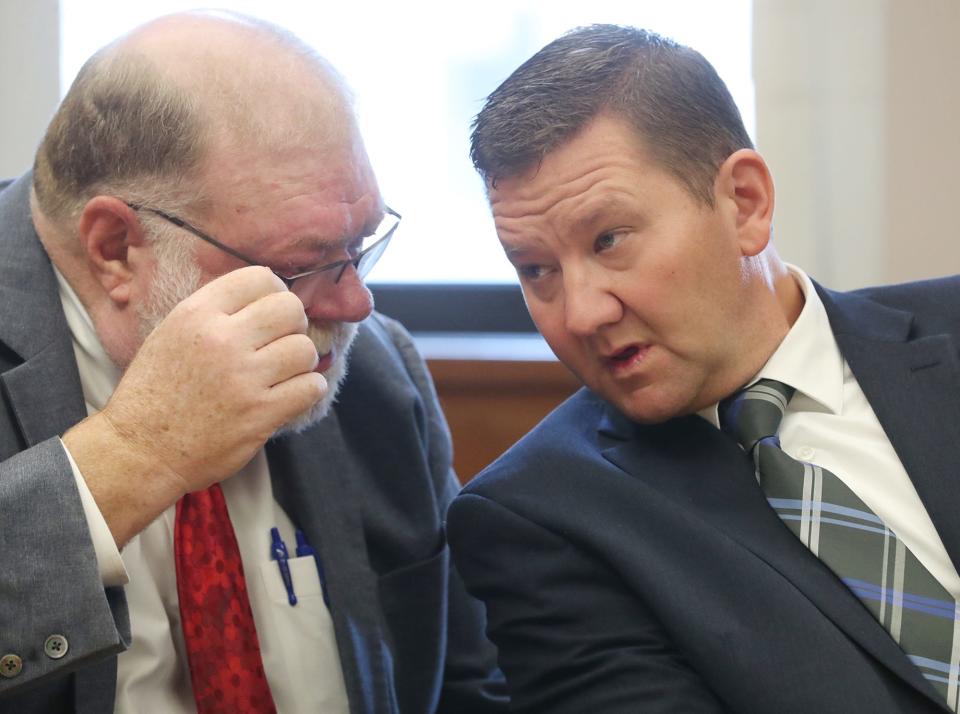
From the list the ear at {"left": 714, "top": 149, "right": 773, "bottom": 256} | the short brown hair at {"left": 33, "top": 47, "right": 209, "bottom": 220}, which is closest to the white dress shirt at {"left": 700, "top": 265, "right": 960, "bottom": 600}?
the ear at {"left": 714, "top": 149, "right": 773, "bottom": 256}

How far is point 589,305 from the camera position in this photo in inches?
56.2

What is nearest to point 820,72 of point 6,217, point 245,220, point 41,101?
point 245,220

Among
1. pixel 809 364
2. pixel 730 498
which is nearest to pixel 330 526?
pixel 730 498

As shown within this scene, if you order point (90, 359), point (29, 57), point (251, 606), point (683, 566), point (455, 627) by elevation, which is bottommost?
point (455, 627)

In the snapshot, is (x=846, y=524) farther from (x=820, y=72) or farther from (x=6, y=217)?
(x=6, y=217)

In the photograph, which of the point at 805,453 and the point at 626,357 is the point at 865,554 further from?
the point at 626,357

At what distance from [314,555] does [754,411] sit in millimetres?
685

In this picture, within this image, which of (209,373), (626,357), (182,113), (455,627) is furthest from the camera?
(455,627)

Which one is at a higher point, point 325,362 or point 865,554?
point 325,362

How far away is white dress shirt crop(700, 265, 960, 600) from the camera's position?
1425mm

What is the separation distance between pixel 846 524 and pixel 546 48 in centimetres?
72

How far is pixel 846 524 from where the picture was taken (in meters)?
1.41

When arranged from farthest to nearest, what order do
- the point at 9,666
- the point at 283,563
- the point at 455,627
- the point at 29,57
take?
1. the point at 29,57
2. the point at 455,627
3. the point at 283,563
4. the point at 9,666

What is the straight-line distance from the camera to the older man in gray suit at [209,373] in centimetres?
137
